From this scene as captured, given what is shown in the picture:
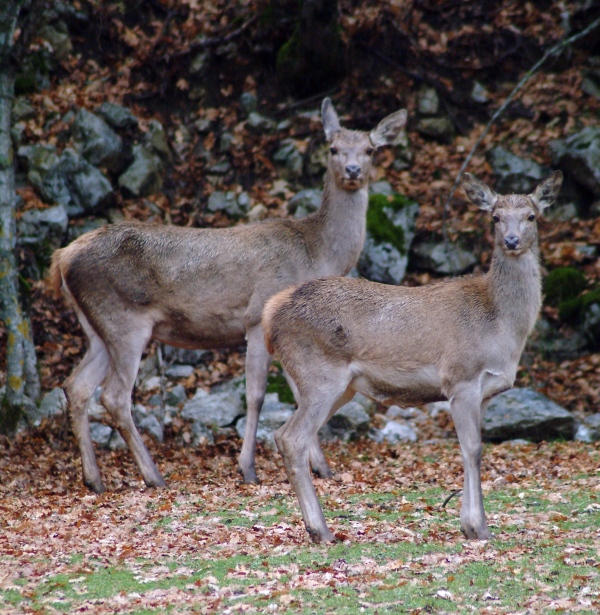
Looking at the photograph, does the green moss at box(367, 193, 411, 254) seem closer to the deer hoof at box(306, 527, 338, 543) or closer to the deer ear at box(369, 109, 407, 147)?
the deer ear at box(369, 109, 407, 147)

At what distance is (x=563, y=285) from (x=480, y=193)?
711 cm

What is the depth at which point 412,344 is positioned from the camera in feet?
23.4

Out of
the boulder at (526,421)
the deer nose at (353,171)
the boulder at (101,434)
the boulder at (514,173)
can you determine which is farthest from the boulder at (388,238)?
the boulder at (101,434)

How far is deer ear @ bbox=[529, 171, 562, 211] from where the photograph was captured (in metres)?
7.63

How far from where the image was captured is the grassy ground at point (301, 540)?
531cm

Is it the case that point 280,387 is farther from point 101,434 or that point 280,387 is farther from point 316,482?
point 316,482

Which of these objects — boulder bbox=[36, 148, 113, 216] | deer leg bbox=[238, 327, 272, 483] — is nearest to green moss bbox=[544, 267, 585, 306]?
deer leg bbox=[238, 327, 272, 483]

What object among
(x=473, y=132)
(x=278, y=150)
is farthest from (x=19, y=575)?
(x=473, y=132)

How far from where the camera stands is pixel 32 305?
14016 millimetres

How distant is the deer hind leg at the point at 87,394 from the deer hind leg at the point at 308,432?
3.25 m

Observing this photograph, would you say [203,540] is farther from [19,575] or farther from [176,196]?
[176,196]

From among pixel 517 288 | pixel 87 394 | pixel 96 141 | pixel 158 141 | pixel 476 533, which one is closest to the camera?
pixel 476 533

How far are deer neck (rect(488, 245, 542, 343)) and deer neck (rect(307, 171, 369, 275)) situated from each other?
9.43ft

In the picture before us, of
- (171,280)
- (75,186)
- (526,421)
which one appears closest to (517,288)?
(171,280)
